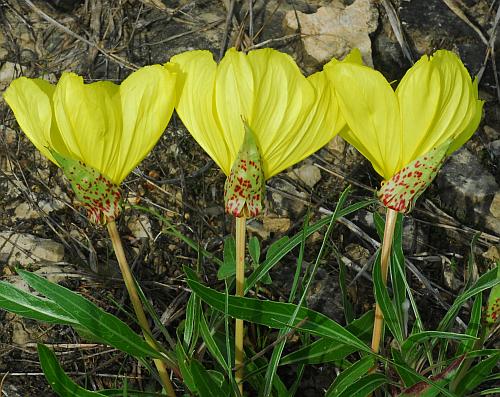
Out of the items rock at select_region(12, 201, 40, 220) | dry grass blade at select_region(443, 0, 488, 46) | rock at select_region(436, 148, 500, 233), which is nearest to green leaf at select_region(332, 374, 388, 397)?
rock at select_region(436, 148, 500, 233)

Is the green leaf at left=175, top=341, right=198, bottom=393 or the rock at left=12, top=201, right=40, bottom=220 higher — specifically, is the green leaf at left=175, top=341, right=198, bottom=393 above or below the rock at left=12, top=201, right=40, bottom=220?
above

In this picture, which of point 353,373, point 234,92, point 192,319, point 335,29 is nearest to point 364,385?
point 353,373

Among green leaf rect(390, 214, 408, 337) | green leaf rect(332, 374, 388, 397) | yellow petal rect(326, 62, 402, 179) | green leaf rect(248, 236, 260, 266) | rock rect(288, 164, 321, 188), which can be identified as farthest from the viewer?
rock rect(288, 164, 321, 188)

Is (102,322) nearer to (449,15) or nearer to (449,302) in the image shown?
(449,302)

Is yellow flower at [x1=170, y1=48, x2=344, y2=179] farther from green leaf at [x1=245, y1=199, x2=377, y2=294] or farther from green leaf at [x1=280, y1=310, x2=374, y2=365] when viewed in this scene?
green leaf at [x1=280, y1=310, x2=374, y2=365]

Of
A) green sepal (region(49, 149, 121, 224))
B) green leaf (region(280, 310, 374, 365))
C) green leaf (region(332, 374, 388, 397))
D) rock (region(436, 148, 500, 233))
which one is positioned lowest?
rock (region(436, 148, 500, 233))

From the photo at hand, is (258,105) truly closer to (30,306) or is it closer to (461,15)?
(30,306)

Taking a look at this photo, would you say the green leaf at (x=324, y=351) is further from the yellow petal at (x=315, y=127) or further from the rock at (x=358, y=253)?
the rock at (x=358, y=253)
